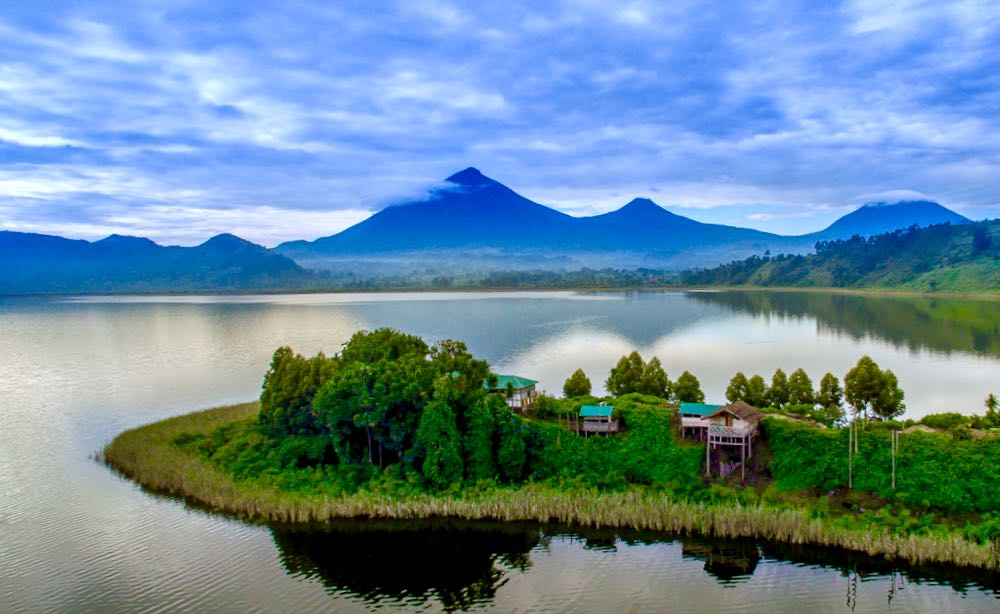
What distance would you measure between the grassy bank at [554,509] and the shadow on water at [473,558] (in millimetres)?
286

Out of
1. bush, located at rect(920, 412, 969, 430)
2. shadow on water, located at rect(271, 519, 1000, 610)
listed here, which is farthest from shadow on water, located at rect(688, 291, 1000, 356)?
shadow on water, located at rect(271, 519, 1000, 610)

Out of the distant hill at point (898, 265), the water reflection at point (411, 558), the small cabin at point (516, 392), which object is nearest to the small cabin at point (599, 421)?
the small cabin at point (516, 392)

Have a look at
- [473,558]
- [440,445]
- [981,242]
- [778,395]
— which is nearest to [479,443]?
[440,445]

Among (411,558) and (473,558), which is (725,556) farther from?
(411,558)

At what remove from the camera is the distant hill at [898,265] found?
120 m

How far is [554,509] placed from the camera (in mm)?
20844

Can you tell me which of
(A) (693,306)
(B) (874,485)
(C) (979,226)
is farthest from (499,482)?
(C) (979,226)

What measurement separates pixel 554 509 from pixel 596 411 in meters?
4.65

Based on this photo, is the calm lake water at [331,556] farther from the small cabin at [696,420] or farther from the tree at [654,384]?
the tree at [654,384]

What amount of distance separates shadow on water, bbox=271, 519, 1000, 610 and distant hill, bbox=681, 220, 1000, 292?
112m

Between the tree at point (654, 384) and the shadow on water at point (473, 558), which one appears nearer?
the shadow on water at point (473, 558)

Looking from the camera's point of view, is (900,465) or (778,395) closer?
(900,465)

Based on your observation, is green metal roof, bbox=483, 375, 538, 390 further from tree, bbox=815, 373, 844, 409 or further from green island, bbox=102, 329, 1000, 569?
tree, bbox=815, 373, 844, 409

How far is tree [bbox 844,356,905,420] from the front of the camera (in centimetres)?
2772
